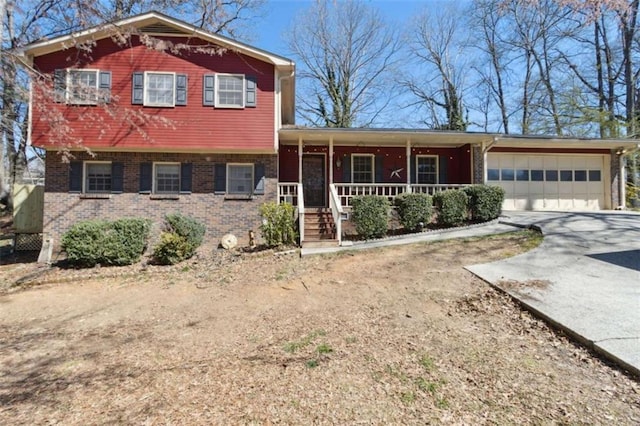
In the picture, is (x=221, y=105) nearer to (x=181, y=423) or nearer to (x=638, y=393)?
(x=181, y=423)

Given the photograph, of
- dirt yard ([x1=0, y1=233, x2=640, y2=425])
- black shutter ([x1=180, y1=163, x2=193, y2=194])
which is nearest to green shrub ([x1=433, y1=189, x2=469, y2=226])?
dirt yard ([x1=0, y1=233, x2=640, y2=425])

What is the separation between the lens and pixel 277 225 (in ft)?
Result: 31.4

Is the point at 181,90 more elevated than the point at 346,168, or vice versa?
the point at 181,90

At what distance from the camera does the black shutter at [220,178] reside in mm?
11211

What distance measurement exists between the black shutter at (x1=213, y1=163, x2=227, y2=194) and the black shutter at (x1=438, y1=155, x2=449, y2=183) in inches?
326

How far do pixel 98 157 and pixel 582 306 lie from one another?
Answer: 12.6 meters

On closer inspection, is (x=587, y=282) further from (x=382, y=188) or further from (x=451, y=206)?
(x=382, y=188)

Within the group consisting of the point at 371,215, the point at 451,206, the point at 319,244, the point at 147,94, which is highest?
the point at 147,94

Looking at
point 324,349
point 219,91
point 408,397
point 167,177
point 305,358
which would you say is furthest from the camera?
point 167,177

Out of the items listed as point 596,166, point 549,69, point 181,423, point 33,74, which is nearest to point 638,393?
point 181,423

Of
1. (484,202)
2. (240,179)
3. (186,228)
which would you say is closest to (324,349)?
(186,228)

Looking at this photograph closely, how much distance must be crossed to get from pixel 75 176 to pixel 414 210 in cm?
1052

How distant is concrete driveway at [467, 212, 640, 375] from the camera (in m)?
3.65

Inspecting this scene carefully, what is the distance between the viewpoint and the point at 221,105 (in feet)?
35.6
